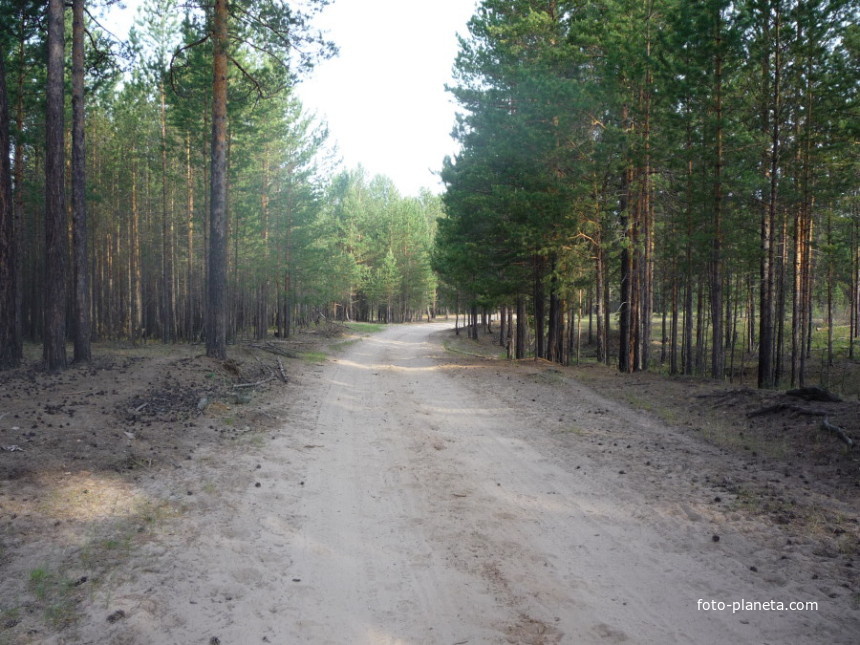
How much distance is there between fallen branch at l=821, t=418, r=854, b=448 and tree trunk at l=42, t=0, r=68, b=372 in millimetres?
16094

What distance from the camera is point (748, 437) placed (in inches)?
348

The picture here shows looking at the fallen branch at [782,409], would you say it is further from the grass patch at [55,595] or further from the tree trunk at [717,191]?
the grass patch at [55,595]

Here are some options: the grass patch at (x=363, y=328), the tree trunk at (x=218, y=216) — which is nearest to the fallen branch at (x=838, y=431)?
the tree trunk at (x=218, y=216)

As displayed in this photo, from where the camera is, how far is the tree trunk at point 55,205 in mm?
12438

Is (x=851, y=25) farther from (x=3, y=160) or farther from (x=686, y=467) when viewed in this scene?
(x=3, y=160)

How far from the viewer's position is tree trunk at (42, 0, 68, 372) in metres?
12.4

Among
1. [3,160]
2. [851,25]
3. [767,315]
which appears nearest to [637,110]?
[851,25]

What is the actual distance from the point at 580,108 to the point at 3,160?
16296 millimetres

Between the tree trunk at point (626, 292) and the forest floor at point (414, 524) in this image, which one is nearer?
the forest floor at point (414, 524)

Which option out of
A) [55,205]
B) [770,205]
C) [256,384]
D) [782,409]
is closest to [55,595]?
[256,384]

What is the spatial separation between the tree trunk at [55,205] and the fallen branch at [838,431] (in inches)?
634

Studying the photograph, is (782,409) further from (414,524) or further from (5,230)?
(5,230)

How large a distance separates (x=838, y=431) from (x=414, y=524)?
22.3 feet

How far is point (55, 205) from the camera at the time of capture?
501 inches
